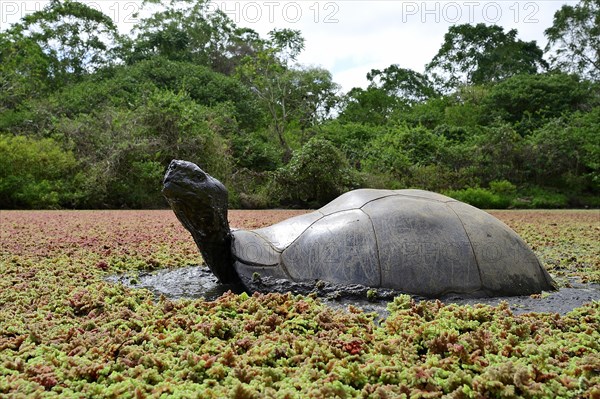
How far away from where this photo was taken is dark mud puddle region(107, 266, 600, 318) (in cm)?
290

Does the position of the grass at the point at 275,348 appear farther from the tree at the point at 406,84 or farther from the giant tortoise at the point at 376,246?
the tree at the point at 406,84

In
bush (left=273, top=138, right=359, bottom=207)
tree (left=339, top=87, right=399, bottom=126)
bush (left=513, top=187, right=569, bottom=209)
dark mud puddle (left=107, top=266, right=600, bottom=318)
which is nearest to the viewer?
dark mud puddle (left=107, top=266, right=600, bottom=318)

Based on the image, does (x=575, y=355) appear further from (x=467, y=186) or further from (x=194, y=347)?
(x=467, y=186)

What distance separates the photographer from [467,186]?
16203 millimetres

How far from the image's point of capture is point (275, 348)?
6.57 ft

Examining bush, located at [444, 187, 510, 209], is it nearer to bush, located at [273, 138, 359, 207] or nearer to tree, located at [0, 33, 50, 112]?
bush, located at [273, 138, 359, 207]

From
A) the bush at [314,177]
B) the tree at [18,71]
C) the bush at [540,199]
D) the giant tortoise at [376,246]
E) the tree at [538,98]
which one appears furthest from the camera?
the tree at [538,98]

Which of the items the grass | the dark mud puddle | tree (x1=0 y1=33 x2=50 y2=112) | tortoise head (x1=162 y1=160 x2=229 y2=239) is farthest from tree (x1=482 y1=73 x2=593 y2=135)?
the grass

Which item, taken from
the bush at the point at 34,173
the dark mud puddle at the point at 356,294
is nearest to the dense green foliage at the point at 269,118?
the bush at the point at 34,173

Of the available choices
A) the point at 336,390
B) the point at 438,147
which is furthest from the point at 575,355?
the point at 438,147

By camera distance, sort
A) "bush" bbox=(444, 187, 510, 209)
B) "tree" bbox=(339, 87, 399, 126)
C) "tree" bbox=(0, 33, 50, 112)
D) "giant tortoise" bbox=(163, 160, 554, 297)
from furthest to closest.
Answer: "tree" bbox=(339, 87, 399, 126)
"tree" bbox=(0, 33, 50, 112)
"bush" bbox=(444, 187, 510, 209)
"giant tortoise" bbox=(163, 160, 554, 297)

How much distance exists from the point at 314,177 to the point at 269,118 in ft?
36.4

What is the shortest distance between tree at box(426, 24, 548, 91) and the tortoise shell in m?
28.5

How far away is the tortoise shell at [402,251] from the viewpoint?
3008 mm
